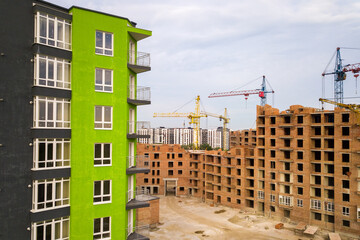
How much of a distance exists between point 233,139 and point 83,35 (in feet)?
334

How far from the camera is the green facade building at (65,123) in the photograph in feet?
53.3

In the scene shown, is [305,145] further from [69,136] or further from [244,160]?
[69,136]

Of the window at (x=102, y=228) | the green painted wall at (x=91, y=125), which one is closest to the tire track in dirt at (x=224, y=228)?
the window at (x=102, y=228)

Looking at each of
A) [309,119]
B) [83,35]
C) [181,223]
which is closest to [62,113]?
[83,35]

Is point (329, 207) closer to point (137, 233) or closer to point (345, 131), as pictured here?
point (345, 131)

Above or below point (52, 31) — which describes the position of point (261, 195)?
below

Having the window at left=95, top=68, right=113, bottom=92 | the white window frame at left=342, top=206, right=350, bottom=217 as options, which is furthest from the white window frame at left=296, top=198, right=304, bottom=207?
the window at left=95, top=68, right=113, bottom=92

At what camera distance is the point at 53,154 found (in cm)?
1766

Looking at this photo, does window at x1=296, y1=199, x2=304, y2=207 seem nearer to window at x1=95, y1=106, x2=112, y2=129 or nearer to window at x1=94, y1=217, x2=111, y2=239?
window at x1=94, y1=217, x2=111, y2=239

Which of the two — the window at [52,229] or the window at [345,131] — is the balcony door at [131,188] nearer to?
the window at [52,229]

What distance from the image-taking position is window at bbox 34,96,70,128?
17047 mm

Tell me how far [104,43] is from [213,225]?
43814 mm

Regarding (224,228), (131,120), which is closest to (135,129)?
(131,120)

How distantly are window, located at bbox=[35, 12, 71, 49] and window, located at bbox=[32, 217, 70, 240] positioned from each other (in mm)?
11490
